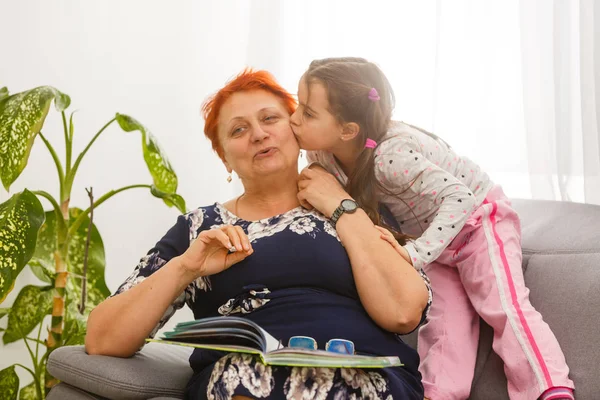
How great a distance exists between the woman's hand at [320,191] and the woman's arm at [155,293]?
0.70 feet

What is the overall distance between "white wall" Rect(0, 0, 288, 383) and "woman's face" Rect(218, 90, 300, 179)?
1.35 meters

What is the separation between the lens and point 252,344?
129 centimetres

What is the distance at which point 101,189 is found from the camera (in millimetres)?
2965

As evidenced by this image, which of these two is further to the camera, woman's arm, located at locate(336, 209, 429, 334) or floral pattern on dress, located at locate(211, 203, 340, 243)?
floral pattern on dress, located at locate(211, 203, 340, 243)

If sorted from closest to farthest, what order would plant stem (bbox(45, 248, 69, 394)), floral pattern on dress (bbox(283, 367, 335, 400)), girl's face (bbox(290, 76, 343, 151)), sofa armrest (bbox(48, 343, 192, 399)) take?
floral pattern on dress (bbox(283, 367, 335, 400)) < sofa armrest (bbox(48, 343, 192, 399)) < girl's face (bbox(290, 76, 343, 151)) < plant stem (bbox(45, 248, 69, 394))

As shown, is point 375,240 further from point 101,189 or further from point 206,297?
point 101,189

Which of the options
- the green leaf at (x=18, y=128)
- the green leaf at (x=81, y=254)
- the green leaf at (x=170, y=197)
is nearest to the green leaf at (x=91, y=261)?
the green leaf at (x=81, y=254)

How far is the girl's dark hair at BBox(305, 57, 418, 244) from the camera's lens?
5.49ft

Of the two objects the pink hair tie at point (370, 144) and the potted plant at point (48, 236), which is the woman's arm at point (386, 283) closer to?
the pink hair tie at point (370, 144)

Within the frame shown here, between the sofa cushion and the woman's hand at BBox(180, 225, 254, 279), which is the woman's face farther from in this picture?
the sofa cushion

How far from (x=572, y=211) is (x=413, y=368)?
75cm

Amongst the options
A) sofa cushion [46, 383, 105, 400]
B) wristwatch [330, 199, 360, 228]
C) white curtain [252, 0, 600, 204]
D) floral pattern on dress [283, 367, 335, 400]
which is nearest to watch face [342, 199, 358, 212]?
wristwatch [330, 199, 360, 228]

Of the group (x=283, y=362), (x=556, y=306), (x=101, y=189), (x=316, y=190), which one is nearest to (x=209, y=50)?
(x=101, y=189)

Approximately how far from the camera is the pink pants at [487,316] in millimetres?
1537
